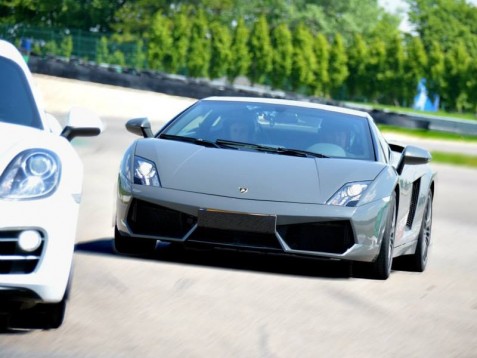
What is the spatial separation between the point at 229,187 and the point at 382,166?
119 cm

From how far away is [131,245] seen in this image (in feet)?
29.9

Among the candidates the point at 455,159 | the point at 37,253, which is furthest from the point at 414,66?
the point at 37,253

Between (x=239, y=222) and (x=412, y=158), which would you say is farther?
(x=412, y=158)

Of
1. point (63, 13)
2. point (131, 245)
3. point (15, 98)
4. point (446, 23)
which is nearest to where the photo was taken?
point (15, 98)

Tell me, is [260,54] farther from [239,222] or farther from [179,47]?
[239,222]

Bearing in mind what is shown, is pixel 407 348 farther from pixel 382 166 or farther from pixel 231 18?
pixel 231 18

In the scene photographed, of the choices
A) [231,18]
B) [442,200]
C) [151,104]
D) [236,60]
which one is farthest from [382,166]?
[231,18]

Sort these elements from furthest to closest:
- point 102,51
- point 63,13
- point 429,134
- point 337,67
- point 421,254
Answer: point 63,13
point 337,67
point 102,51
point 429,134
point 421,254

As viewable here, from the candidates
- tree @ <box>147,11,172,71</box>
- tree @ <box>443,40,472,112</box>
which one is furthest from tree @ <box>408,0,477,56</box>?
tree @ <box>147,11,172,71</box>

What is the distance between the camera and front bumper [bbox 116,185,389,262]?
8.52 metres

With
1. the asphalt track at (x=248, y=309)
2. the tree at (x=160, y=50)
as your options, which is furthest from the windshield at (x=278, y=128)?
the tree at (x=160, y=50)

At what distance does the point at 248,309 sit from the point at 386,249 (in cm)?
171

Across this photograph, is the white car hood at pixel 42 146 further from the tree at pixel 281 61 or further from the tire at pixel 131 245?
the tree at pixel 281 61

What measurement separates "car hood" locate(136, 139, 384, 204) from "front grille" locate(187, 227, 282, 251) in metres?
0.24
